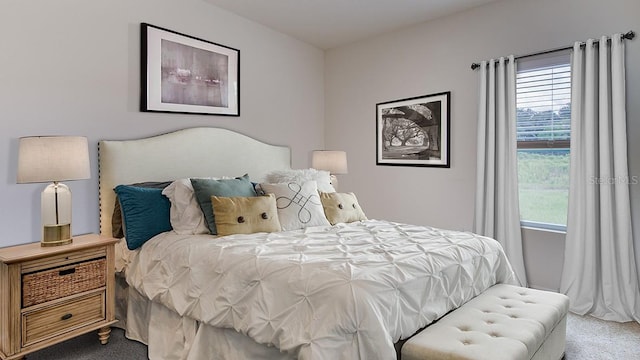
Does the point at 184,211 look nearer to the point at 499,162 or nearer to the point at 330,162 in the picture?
the point at 330,162

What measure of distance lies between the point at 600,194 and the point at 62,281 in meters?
3.64

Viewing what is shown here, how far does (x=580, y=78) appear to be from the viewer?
298 centimetres

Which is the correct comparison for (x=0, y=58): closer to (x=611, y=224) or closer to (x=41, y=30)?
(x=41, y=30)

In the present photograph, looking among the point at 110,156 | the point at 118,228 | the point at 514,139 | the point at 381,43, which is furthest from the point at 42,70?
the point at 514,139

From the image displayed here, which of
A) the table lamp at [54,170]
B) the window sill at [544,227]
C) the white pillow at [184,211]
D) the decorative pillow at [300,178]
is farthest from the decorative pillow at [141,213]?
the window sill at [544,227]

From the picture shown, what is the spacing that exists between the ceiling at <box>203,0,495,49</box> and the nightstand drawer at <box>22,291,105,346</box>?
8.65ft

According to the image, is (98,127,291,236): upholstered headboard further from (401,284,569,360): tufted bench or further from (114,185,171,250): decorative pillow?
(401,284,569,360): tufted bench

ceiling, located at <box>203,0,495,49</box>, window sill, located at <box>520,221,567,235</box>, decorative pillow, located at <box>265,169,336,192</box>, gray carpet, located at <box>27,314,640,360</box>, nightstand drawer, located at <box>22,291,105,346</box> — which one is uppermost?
ceiling, located at <box>203,0,495,49</box>

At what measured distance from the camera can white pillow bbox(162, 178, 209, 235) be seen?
2596 mm

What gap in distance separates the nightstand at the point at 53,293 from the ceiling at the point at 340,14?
242 cm

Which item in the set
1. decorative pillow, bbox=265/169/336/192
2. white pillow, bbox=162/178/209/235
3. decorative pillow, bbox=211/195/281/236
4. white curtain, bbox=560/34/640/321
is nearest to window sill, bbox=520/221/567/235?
white curtain, bbox=560/34/640/321

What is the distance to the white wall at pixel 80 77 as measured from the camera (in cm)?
244

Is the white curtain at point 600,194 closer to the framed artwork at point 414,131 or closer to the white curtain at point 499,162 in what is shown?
the white curtain at point 499,162

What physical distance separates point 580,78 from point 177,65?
3207 millimetres
